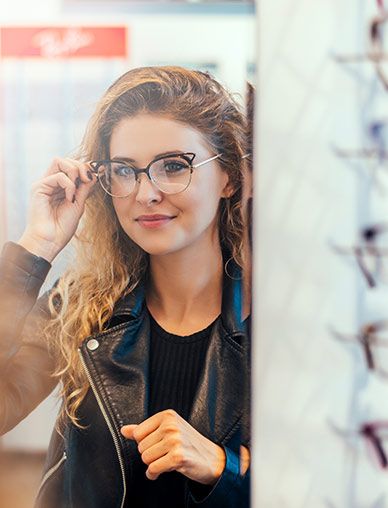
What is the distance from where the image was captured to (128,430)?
76cm

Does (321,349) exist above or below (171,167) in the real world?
below

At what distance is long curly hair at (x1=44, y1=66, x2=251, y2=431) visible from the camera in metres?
0.74

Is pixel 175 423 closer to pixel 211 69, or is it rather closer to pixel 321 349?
pixel 321 349

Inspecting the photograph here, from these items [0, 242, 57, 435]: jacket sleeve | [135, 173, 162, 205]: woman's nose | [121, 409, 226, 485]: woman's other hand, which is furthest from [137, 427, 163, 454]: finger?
[135, 173, 162, 205]: woman's nose

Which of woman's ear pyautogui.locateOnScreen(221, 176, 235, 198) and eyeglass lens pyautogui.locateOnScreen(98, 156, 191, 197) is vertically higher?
eyeglass lens pyautogui.locateOnScreen(98, 156, 191, 197)

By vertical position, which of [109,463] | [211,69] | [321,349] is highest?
[211,69]

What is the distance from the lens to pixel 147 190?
2.45ft

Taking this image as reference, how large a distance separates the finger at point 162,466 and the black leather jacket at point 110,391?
0.06 feet

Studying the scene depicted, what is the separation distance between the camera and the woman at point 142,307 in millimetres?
743

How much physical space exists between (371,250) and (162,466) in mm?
278

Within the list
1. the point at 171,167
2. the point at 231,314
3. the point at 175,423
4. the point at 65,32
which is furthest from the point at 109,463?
the point at 65,32

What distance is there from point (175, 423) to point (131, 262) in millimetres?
158

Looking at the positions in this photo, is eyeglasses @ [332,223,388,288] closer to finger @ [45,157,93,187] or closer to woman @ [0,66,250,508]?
woman @ [0,66,250,508]

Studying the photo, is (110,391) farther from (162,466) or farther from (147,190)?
(147,190)
